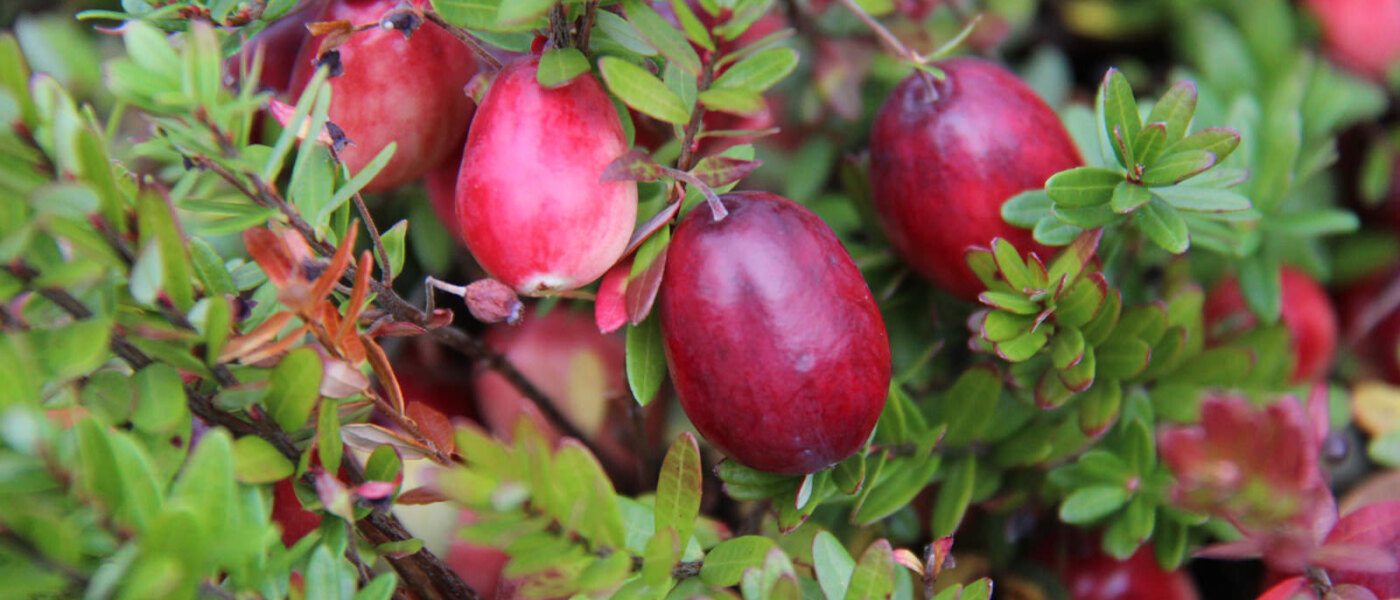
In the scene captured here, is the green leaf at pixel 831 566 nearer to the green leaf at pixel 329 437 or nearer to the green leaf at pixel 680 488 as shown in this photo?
the green leaf at pixel 680 488

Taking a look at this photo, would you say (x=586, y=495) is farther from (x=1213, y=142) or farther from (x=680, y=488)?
(x=1213, y=142)

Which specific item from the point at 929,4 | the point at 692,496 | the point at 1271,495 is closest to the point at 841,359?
the point at 692,496

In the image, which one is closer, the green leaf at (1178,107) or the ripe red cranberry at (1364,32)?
the green leaf at (1178,107)

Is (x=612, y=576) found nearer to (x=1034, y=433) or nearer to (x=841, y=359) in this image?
(x=841, y=359)

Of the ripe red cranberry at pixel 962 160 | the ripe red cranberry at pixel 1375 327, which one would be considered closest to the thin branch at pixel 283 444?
the ripe red cranberry at pixel 962 160

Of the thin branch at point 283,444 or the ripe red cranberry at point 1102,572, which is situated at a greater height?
the thin branch at point 283,444

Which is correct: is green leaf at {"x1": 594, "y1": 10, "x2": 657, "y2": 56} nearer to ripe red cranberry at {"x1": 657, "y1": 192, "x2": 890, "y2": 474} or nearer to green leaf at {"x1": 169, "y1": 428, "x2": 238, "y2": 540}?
ripe red cranberry at {"x1": 657, "y1": 192, "x2": 890, "y2": 474}

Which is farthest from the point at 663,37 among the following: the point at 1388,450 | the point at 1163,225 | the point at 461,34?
the point at 1388,450
